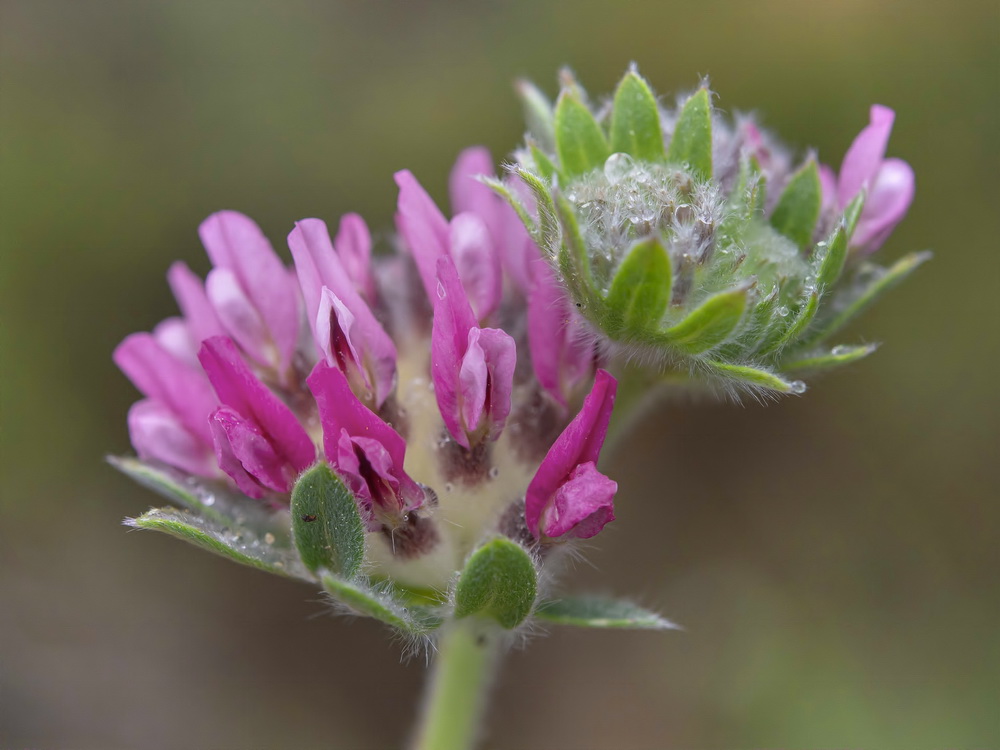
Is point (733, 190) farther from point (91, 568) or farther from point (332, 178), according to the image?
point (91, 568)

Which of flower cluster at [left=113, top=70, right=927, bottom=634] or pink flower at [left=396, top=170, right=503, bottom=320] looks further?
pink flower at [left=396, top=170, right=503, bottom=320]

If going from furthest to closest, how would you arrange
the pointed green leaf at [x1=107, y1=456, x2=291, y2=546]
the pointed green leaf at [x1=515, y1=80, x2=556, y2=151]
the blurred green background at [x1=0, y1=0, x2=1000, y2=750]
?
1. the blurred green background at [x1=0, y1=0, x2=1000, y2=750]
2. the pointed green leaf at [x1=515, y1=80, x2=556, y2=151]
3. the pointed green leaf at [x1=107, y1=456, x2=291, y2=546]

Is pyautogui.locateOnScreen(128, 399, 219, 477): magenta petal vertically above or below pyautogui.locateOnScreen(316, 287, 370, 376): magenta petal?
below

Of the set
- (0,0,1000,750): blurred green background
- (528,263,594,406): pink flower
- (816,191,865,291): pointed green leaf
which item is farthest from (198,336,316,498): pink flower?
(0,0,1000,750): blurred green background

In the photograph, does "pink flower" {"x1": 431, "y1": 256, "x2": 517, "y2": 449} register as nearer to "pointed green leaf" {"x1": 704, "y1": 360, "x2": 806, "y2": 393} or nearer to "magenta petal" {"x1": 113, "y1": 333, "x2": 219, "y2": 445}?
"pointed green leaf" {"x1": 704, "y1": 360, "x2": 806, "y2": 393}

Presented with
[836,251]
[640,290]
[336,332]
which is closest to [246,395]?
[336,332]

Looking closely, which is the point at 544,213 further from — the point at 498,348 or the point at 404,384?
the point at 404,384

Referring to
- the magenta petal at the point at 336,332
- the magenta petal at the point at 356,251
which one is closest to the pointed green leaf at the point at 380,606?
the magenta petal at the point at 336,332
